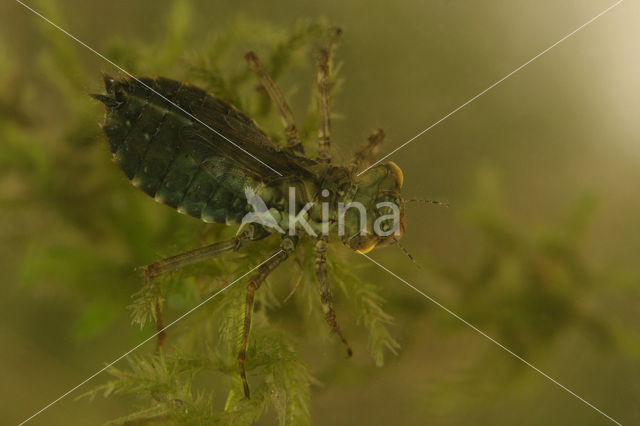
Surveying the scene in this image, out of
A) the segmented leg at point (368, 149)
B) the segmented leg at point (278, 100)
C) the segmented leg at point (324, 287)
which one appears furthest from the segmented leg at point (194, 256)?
the segmented leg at point (368, 149)

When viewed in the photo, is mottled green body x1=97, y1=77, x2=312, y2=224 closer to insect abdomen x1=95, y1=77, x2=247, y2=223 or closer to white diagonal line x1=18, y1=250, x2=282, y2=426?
insect abdomen x1=95, y1=77, x2=247, y2=223

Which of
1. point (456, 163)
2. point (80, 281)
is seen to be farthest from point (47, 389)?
point (456, 163)

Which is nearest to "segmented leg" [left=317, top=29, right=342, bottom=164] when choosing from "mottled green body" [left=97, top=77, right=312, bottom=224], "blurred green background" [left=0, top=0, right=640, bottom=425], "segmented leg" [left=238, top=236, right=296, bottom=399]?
"blurred green background" [left=0, top=0, right=640, bottom=425]

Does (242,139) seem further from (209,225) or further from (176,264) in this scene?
(176,264)

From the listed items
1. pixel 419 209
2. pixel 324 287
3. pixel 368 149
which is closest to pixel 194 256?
pixel 324 287

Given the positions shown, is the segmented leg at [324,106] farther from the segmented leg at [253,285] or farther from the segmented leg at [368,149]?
the segmented leg at [253,285]
